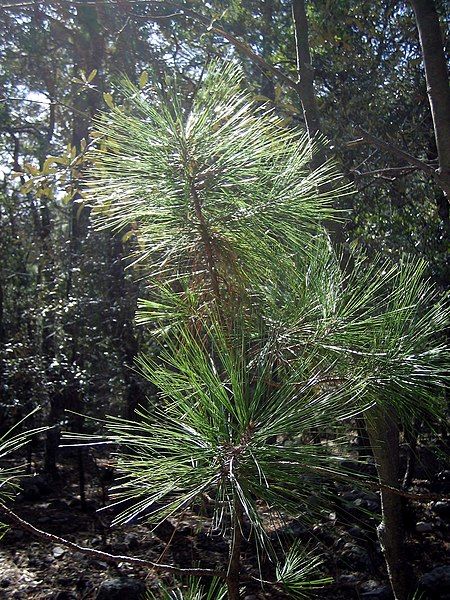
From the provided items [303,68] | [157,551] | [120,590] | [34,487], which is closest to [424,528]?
[157,551]

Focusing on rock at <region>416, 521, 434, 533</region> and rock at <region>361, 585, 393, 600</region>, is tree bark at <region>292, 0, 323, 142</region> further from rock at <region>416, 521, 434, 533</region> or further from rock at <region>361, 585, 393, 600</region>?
rock at <region>416, 521, 434, 533</region>

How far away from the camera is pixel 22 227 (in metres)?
8.00

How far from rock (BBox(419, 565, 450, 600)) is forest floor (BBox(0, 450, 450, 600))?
41mm

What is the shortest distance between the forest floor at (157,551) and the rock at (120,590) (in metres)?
0.01

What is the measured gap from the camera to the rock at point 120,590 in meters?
3.96

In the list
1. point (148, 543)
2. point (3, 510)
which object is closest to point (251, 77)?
point (148, 543)

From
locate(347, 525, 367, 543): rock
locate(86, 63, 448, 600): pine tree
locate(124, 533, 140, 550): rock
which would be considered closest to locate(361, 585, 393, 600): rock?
locate(347, 525, 367, 543): rock

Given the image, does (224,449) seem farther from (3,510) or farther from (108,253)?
(108,253)

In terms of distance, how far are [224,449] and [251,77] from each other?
5582 mm

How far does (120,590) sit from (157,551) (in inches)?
31.4

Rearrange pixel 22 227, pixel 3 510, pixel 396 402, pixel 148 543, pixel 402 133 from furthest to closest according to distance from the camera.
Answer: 1. pixel 22 227
2. pixel 148 543
3. pixel 402 133
4. pixel 396 402
5. pixel 3 510

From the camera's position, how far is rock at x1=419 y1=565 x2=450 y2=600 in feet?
13.3

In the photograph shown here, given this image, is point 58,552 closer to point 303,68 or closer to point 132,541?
point 132,541

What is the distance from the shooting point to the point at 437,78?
211cm
